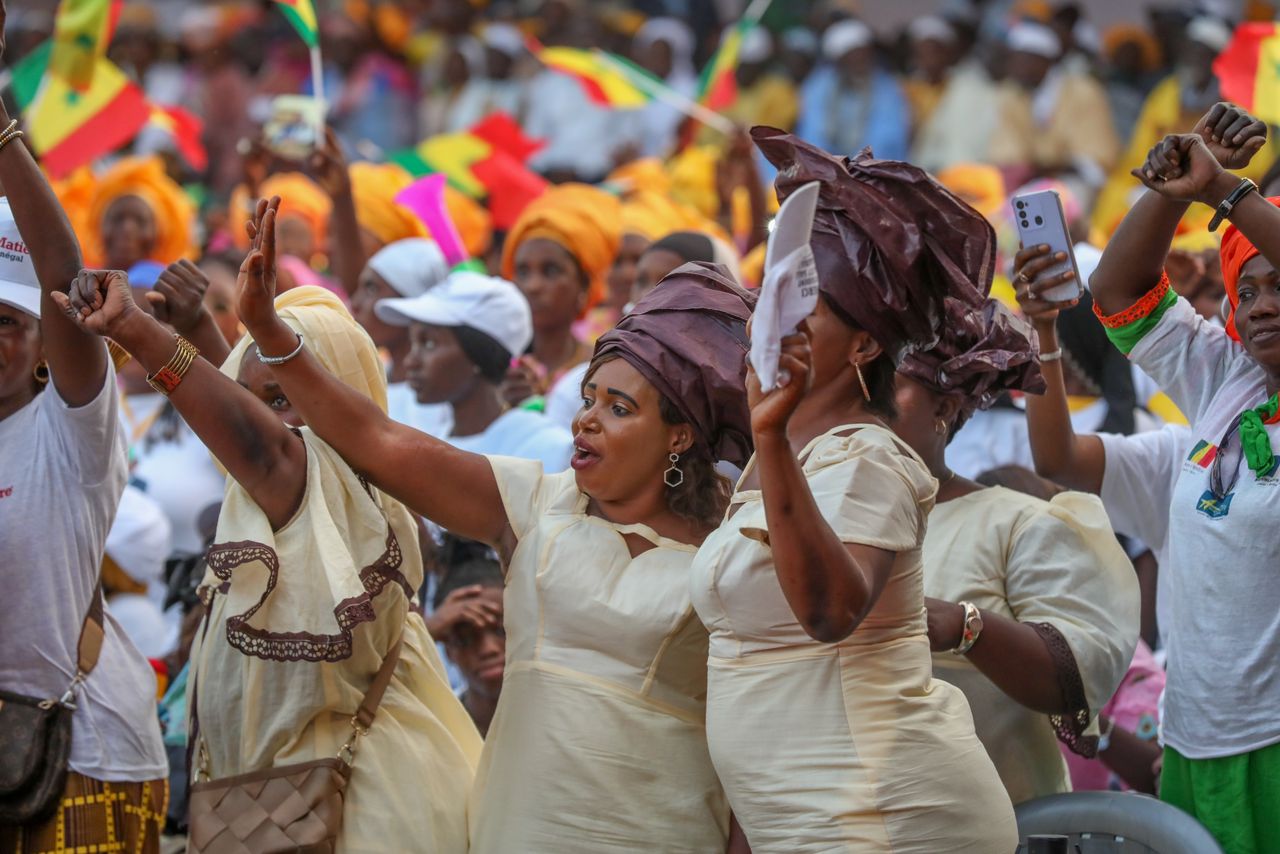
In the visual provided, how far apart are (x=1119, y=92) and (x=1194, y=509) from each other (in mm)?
9312

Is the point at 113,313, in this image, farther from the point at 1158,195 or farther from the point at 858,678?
the point at 1158,195

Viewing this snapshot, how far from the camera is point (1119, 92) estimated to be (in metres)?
12.6

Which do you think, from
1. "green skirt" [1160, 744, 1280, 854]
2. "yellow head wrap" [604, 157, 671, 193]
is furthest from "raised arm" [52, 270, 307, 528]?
"yellow head wrap" [604, 157, 671, 193]

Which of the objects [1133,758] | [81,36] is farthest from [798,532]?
[81,36]

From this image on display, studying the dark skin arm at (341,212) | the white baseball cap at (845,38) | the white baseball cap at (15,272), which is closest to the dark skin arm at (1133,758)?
the white baseball cap at (15,272)

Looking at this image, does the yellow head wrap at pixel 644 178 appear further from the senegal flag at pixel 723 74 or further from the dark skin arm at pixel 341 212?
the dark skin arm at pixel 341 212

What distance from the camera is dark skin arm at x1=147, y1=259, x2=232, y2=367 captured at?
4.16m

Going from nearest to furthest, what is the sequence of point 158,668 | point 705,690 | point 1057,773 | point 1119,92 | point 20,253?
point 705,690, point 20,253, point 1057,773, point 158,668, point 1119,92

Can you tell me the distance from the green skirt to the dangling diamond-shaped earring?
1.33 m

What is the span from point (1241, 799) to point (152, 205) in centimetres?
596

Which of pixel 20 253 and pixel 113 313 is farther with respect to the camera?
pixel 20 253

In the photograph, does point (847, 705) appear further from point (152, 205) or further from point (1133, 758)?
point (152, 205)

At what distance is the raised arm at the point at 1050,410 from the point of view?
4.07m

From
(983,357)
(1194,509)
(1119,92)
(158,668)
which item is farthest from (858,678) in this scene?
(1119,92)
